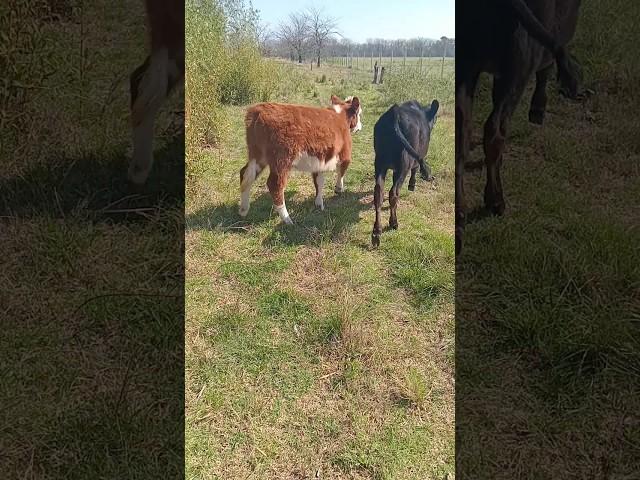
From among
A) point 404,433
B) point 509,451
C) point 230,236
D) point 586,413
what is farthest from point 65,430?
point 586,413

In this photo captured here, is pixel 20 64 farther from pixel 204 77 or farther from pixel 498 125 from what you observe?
pixel 498 125

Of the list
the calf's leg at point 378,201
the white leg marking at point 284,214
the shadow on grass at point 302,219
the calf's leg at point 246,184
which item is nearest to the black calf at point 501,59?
the calf's leg at point 378,201

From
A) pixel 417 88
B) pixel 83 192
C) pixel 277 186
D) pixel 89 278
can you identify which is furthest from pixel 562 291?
pixel 83 192

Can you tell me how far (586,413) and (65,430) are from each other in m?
2.46

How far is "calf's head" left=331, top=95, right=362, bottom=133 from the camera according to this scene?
6.66 feet

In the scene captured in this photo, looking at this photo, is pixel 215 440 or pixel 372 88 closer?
pixel 215 440

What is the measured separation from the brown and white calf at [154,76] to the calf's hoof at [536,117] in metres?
1.79

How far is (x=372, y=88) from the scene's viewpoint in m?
2.04

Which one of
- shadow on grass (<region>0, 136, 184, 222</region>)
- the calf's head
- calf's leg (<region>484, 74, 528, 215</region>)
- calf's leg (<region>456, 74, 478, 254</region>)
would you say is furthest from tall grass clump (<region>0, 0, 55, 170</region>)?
calf's leg (<region>484, 74, 528, 215</region>)

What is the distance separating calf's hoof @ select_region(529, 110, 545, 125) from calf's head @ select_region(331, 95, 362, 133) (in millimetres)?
1059

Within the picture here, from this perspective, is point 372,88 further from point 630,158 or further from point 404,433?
point 630,158

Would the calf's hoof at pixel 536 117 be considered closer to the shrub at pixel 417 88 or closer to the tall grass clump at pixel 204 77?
the shrub at pixel 417 88

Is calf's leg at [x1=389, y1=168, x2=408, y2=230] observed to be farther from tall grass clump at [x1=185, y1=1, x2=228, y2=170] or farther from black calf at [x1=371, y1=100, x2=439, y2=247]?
tall grass clump at [x1=185, y1=1, x2=228, y2=170]

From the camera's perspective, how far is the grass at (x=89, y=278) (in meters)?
2.17
